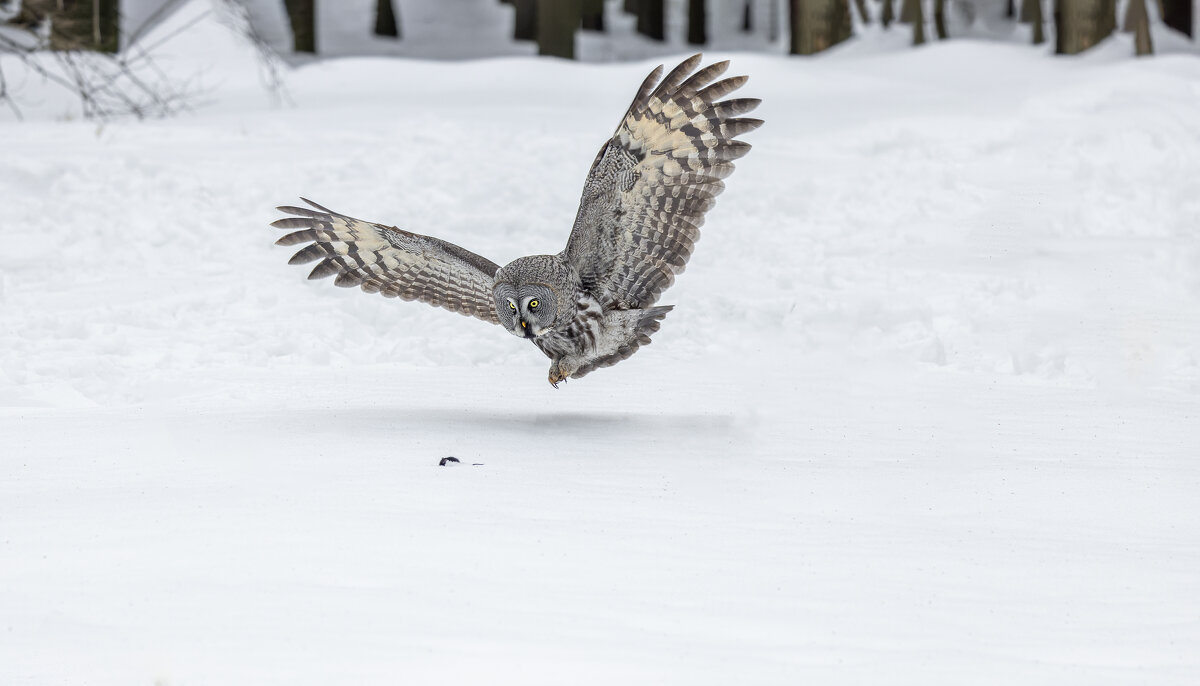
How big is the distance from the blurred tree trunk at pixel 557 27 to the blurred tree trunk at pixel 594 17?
10.9 m

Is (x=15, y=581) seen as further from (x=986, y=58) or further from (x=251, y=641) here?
(x=986, y=58)

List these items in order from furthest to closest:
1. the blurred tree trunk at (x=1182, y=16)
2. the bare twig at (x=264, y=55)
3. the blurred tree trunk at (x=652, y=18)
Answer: the blurred tree trunk at (x=652, y=18) → the blurred tree trunk at (x=1182, y=16) → the bare twig at (x=264, y=55)

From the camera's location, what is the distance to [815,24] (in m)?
15.5

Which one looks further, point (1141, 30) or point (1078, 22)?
point (1078, 22)

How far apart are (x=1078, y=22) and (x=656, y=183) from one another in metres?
11.2

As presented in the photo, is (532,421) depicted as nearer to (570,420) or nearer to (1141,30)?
(570,420)

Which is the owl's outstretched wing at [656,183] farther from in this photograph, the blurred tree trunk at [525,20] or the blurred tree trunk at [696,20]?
the blurred tree trunk at [696,20]

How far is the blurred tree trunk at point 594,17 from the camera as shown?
26.6 metres

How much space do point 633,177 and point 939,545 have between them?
6.75ft

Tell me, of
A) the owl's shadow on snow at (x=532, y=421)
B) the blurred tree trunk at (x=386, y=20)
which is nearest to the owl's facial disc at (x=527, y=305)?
the owl's shadow on snow at (x=532, y=421)

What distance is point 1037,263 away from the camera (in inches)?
328

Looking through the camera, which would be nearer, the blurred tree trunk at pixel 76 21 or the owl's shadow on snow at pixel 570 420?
the owl's shadow on snow at pixel 570 420

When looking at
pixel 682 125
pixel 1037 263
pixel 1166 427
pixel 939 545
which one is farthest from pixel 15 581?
pixel 1037 263

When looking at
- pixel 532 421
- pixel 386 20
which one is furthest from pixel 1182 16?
pixel 532 421
